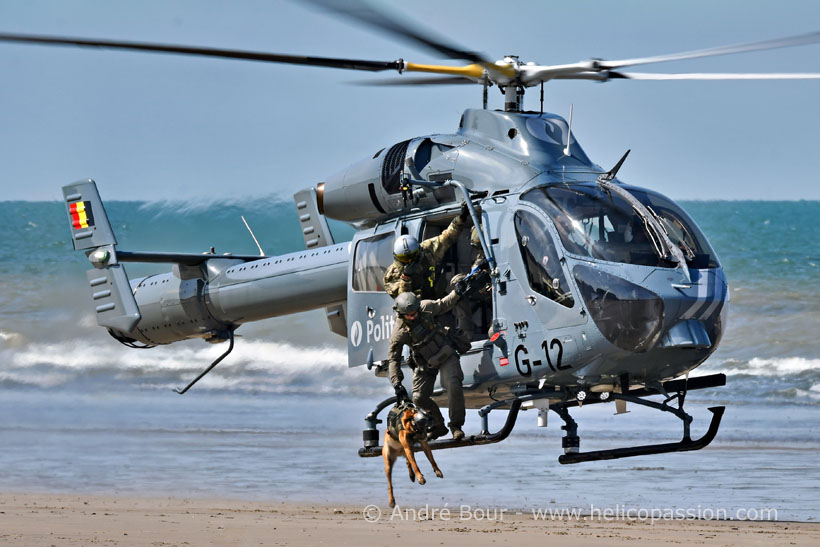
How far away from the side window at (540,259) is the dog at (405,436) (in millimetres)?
1477

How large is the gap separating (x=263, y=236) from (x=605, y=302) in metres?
16.4

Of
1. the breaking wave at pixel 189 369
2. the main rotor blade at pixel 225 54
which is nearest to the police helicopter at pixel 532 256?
the main rotor blade at pixel 225 54

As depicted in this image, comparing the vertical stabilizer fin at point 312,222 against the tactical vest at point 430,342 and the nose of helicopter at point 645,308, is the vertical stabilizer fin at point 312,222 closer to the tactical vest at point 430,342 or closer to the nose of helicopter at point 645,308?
the tactical vest at point 430,342

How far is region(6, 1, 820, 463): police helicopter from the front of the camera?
10.3 m

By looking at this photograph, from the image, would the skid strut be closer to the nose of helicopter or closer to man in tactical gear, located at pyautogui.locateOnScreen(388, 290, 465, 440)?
the nose of helicopter

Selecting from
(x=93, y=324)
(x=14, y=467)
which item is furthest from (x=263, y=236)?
(x=14, y=467)

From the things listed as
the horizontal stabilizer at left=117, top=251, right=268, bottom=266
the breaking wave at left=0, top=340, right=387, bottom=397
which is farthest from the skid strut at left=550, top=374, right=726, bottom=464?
the breaking wave at left=0, top=340, right=387, bottom=397

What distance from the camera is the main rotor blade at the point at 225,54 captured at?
9.67 metres

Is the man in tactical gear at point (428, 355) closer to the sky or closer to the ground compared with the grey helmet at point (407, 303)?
closer to the ground

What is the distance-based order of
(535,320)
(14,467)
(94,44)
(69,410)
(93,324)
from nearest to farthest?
(94,44) → (535,320) → (14,467) → (69,410) → (93,324)

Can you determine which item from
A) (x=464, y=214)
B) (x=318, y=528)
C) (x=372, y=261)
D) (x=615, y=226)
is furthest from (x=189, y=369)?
(x=615, y=226)

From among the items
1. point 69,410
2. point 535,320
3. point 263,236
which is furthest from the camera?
point 263,236

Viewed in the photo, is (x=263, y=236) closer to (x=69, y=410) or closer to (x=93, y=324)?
(x=93, y=324)

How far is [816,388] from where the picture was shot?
71.5 feet
